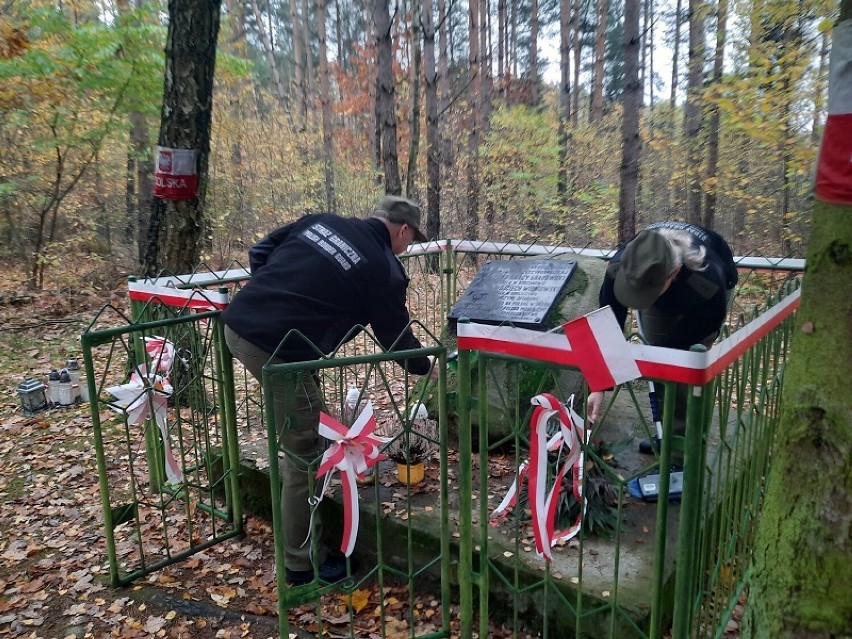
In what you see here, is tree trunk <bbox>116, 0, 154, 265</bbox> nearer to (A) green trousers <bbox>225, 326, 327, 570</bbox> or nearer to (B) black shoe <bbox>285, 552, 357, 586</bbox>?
(A) green trousers <bbox>225, 326, 327, 570</bbox>

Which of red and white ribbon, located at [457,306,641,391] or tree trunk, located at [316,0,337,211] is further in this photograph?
tree trunk, located at [316,0,337,211]

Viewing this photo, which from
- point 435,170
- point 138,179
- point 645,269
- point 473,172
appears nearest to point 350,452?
point 645,269

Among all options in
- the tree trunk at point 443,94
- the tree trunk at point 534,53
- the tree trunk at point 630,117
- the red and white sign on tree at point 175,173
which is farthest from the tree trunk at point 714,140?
the red and white sign on tree at point 175,173

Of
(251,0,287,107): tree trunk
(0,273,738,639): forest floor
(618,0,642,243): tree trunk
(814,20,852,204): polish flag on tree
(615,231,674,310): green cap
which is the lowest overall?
(0,273,738,639): forest floor

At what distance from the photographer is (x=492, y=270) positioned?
4832 millimetres

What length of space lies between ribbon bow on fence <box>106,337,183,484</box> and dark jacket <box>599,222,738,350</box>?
248cm

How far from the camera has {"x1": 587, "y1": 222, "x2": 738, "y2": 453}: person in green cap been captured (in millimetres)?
3043

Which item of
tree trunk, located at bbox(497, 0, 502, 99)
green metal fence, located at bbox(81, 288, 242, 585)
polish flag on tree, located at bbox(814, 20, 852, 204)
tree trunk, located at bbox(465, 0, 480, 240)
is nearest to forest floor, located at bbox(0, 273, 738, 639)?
green metal fence, located at bbox(81, 288, 242, 585)

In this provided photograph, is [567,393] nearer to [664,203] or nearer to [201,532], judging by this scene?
[201,532]

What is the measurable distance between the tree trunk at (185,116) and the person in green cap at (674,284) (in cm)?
349

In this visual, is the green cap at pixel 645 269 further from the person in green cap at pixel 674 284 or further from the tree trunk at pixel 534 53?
the tree trunk at pixel 534 53

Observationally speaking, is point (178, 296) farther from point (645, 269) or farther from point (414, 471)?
point (645, 269)

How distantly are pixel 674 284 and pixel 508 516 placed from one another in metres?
1.51

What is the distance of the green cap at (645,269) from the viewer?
302cm
